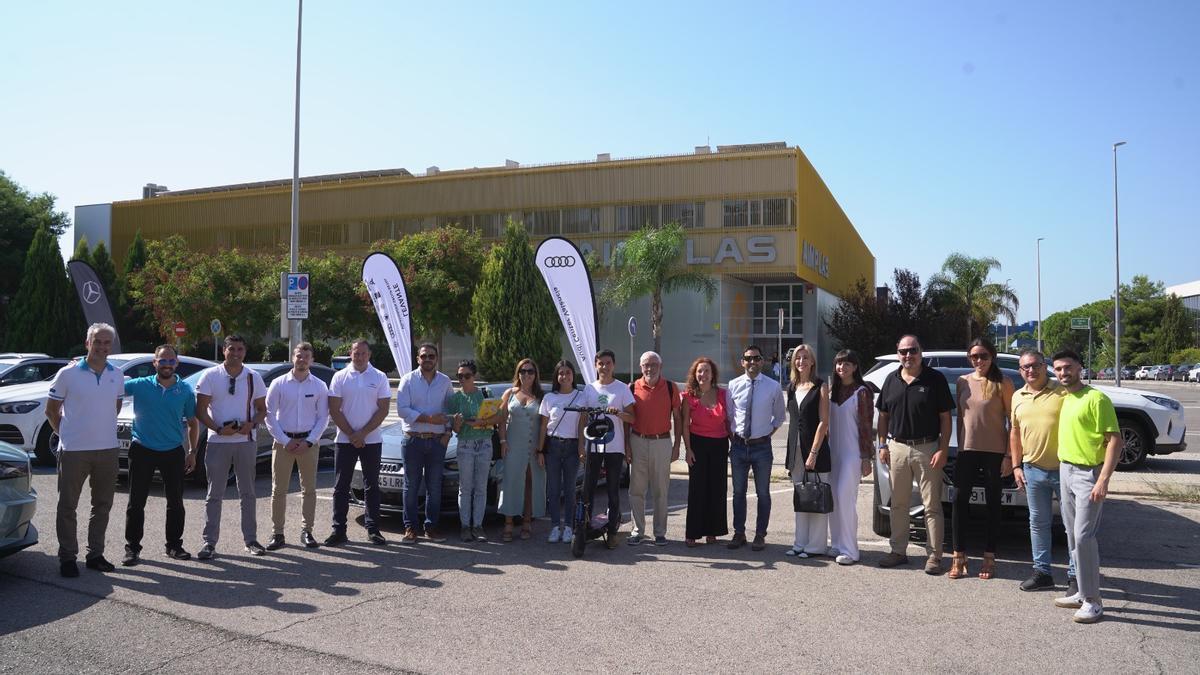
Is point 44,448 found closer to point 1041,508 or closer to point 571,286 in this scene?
point 571,286

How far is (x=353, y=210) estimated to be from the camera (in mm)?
50812

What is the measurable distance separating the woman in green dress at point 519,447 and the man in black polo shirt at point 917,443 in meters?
3.23

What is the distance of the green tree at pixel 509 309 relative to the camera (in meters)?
37.4

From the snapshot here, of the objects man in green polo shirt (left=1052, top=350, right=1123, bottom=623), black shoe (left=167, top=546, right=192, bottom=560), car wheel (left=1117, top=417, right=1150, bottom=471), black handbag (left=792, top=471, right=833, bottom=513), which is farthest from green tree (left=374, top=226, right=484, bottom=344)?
man in green polo shirt (left=1052, top=350, right=1123, bottom=623)

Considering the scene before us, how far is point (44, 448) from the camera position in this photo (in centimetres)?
1238

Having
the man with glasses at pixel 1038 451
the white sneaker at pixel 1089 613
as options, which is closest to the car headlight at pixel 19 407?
the man with glasses at pixel 1038 451

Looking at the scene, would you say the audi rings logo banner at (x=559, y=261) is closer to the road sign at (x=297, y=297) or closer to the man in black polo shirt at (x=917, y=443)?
the man in black polo shirt at (x=917, y=443)

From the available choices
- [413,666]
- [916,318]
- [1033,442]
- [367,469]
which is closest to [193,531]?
[367,469]

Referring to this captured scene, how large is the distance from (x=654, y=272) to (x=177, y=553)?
1253 inches

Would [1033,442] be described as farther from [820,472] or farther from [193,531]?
[193,531]

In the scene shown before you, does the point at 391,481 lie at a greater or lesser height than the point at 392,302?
lesser

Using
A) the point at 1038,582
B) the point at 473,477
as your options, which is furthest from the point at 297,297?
the point at 1038,582

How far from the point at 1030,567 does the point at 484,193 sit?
42662 mm

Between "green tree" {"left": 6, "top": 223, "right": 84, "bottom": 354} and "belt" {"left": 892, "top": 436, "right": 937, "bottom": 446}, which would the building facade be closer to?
"green tree" {"left": 6, "top": 223, "right": 84, "bottom": 354}
